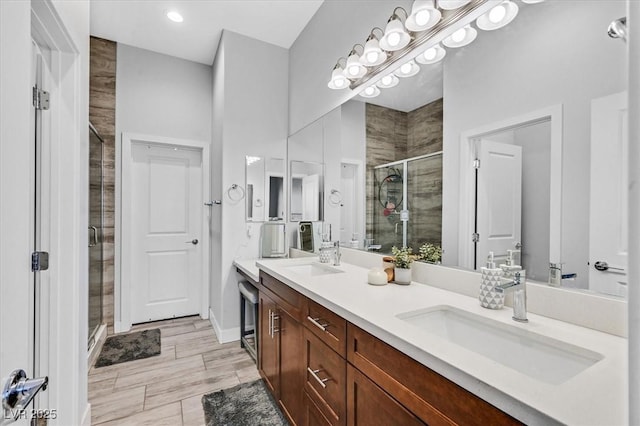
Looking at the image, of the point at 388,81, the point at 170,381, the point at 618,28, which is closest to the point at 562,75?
the point at 618,28

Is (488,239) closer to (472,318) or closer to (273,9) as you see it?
(472,318)

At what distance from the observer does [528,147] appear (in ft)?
3.75

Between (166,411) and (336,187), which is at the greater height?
(336,187)

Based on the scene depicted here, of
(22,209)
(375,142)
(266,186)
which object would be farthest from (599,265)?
(266,186)

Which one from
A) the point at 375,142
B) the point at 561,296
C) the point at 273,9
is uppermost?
the point at 273,9

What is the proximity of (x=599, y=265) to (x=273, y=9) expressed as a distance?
2.93 metres

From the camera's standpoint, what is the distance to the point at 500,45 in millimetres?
1230

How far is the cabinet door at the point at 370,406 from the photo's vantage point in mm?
870

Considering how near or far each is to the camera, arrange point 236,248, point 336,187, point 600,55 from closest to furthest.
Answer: point 600,55, point 336,187, point 236,248

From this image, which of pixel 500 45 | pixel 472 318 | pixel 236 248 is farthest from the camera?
pixel 236 248

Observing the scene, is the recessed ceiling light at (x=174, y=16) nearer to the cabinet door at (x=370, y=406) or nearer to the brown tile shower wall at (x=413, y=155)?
the brown tile shower wall at (x=413, y=155)

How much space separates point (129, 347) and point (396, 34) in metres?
3.35

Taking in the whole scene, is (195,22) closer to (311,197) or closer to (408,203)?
(311,197)

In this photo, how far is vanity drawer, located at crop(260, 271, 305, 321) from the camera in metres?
1.53
